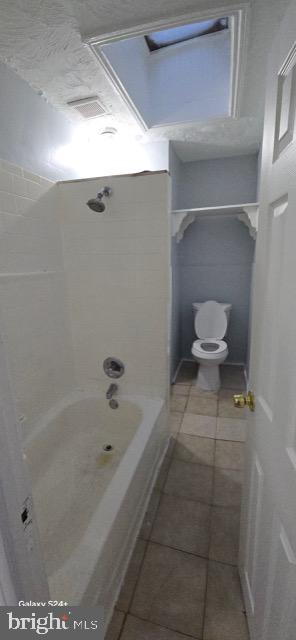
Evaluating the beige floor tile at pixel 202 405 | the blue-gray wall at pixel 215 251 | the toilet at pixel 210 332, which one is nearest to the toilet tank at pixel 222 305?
the toilet at pixel 210 332

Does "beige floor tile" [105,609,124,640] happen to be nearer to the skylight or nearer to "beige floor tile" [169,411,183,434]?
"beige floor tile" [169,411,183,434]

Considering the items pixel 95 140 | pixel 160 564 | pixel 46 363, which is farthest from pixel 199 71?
pixel 160 564

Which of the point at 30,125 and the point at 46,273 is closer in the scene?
the point at 30,125

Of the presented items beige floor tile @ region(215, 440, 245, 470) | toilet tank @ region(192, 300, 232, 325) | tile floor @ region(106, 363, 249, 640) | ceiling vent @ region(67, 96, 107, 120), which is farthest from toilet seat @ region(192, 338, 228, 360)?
ceiling vent @ region(67, 96, 107, 120)

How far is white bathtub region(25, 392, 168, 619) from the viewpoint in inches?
34.7

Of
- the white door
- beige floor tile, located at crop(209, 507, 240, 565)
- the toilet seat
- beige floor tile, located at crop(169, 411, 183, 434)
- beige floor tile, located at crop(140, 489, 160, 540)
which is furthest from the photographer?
the toilet seat

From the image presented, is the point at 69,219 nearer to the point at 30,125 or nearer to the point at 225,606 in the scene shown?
the point at 30,125

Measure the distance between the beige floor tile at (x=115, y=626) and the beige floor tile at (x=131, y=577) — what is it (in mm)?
20

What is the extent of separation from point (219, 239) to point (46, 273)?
2028mm

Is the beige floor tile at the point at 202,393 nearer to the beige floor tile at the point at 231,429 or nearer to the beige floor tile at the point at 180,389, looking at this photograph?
the beige floor tile at the point at 180,389

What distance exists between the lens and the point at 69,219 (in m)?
1.69

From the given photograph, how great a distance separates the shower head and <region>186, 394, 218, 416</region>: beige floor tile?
5.93 feet

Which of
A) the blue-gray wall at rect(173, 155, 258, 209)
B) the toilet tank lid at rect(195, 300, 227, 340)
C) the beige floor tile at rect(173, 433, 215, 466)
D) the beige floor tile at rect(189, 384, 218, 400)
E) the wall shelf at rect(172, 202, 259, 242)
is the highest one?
the blue-gray wall at rect(173, 155, 258, 209)

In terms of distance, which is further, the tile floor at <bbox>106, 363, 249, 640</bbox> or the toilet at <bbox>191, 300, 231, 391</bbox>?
the toilet at <bbox>191, 300, 231, 391</bbox>
